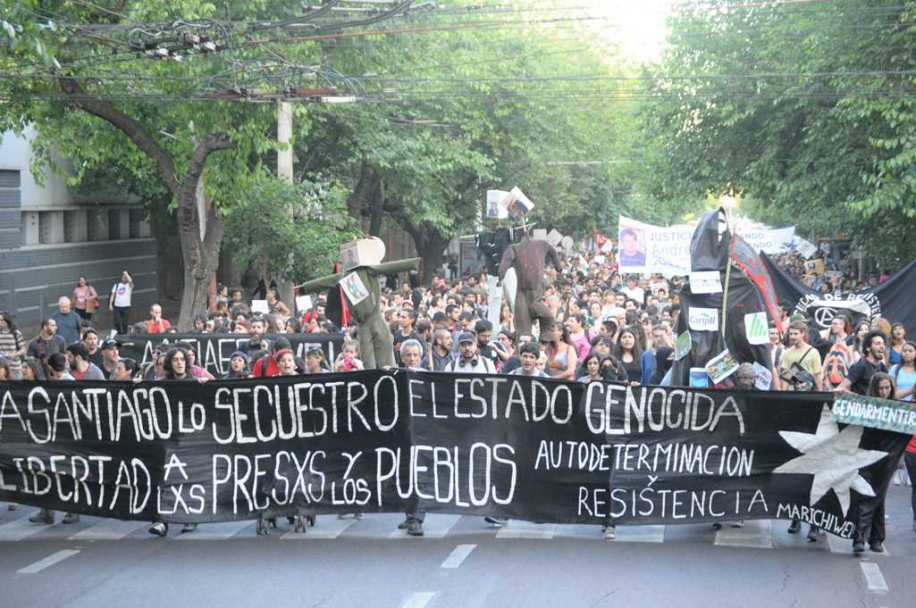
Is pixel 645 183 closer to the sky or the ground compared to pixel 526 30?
closer to the ground

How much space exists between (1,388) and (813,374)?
7.84 m

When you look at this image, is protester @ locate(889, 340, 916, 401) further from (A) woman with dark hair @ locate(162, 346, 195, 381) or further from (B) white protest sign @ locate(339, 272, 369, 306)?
(A) woman with dark hair @ locate(162, 346, 195, 381)

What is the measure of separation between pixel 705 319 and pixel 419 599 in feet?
14.9

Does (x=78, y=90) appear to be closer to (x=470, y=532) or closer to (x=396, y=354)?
(x=396, y=354)

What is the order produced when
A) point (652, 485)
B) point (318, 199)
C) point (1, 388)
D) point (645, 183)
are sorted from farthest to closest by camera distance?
point (645, 183)
point (318, 199)
point (1, 388)
point (652, 485)

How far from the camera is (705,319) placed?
1205cm

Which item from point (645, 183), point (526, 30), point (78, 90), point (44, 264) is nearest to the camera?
point (78, 90)

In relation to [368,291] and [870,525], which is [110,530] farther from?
[870,525]

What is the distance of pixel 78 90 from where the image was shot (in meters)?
20.5

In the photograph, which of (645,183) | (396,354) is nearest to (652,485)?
(396,354)

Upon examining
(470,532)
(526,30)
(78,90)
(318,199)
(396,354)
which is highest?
(526,30)

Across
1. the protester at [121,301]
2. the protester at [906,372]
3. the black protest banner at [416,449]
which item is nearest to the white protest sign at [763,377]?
the protester at [906,372]

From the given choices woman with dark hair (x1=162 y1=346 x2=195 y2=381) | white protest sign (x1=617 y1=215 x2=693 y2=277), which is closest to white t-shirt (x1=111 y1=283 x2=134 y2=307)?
white protest sign (x1=617 y1=215 x2=693 y2=277)

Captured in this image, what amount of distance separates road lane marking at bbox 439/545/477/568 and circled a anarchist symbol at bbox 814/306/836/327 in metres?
8.58
